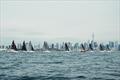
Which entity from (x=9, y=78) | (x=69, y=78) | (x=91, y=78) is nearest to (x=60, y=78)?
(x=69, y=78)

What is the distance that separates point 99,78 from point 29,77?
7.93 m

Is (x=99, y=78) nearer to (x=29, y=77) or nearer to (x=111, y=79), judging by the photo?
(x=111, y=79)

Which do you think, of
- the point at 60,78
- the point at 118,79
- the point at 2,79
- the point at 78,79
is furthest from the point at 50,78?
the point at 118,79

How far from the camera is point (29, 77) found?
102ft

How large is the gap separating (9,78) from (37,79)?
3.10 m

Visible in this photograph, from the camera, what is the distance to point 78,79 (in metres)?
29.9

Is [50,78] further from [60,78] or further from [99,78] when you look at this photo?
→ [99,78]

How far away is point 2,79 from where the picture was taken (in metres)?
29.2

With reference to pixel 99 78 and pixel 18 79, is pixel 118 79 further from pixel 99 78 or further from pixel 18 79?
pixel 18 79

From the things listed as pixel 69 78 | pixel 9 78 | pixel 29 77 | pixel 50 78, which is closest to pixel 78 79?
pixel 69 78

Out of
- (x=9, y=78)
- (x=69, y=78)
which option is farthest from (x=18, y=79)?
(x=69, y=78)

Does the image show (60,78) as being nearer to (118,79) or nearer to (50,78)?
(50,78)

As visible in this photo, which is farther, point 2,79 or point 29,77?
point 29,77

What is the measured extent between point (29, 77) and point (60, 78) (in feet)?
11.9
